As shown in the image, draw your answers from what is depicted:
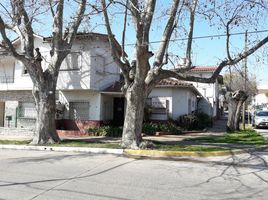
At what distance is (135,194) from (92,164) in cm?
424

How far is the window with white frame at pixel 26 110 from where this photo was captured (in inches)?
1037

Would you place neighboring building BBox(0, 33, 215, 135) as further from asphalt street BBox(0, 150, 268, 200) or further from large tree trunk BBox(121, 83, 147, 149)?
asphalt street BBox(0, 150, 268, 200)

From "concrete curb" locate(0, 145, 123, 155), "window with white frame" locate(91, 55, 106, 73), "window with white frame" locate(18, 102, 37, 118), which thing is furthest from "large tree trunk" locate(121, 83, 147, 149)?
"window with white frame" locate(18, 102, 37, 118)

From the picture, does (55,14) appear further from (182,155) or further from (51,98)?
(182,155)

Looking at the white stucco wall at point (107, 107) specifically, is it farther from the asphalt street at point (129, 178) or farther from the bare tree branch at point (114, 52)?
the asphalt street at point (129, 178)

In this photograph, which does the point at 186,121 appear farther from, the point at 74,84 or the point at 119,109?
the point at 74,84

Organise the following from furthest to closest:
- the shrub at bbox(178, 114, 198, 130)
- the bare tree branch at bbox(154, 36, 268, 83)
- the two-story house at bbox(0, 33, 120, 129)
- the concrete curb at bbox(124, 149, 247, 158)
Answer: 1. the shrub at bbox(178, 114, 198, 130)
2. the two-story house at bbox(0, 33, 120, 129)
3. the bare tree branch at bbox(154, 36, 268, 83)
4. the concrete curb at bbox(124, 149, 247, 158)

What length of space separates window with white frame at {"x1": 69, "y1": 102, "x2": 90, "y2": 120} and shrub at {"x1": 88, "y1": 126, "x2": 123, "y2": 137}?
165 cm

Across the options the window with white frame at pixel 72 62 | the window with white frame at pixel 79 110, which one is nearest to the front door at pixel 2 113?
the window with white frame at pixel 79 110

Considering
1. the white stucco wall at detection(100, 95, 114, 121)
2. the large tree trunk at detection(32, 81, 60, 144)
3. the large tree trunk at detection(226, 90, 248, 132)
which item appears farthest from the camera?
the large tree trunk at detection(226, 90, 248, 132)

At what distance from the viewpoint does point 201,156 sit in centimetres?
1354

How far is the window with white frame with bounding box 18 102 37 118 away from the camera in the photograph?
26.3 metres

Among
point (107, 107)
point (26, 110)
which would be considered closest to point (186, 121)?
point (107, 107)

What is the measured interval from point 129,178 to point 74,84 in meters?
14.8
